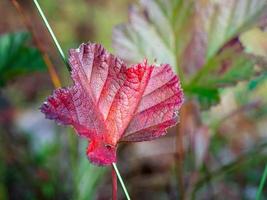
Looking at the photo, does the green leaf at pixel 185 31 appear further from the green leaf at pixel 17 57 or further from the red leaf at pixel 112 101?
the red leaf at pixel 112 101

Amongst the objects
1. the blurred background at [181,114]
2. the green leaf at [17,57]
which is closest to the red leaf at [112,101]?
the blurred background at [181,114]

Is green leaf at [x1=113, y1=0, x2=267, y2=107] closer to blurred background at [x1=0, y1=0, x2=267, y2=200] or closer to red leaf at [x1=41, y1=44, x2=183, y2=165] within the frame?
blurred background at [x1=0, y1=0, x2=267, y2=200]

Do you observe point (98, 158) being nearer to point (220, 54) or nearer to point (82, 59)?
point (82, 59)

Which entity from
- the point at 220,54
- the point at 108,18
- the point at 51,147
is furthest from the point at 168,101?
the point at 108,18

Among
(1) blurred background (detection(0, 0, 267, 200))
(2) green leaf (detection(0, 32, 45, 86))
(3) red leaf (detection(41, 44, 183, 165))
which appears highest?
(2) green leaf (detection(0, 32, 45, 86))

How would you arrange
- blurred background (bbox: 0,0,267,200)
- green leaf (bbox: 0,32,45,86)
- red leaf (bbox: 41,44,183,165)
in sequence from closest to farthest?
red leaf (bbox: 41,44,183,165), blurred background (bbox: 0,0,267,200), green leaf (bbox: 0,32,45,86)

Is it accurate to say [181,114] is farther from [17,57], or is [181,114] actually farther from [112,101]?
[112,101]

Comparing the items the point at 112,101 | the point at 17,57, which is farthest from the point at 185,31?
the point at 112,101

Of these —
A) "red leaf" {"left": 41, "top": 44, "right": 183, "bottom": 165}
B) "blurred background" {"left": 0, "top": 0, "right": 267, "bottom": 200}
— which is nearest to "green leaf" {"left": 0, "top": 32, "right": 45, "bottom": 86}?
"blurred background" {"left": 0, "top": 0, "right": 267, "bottom": 200}
